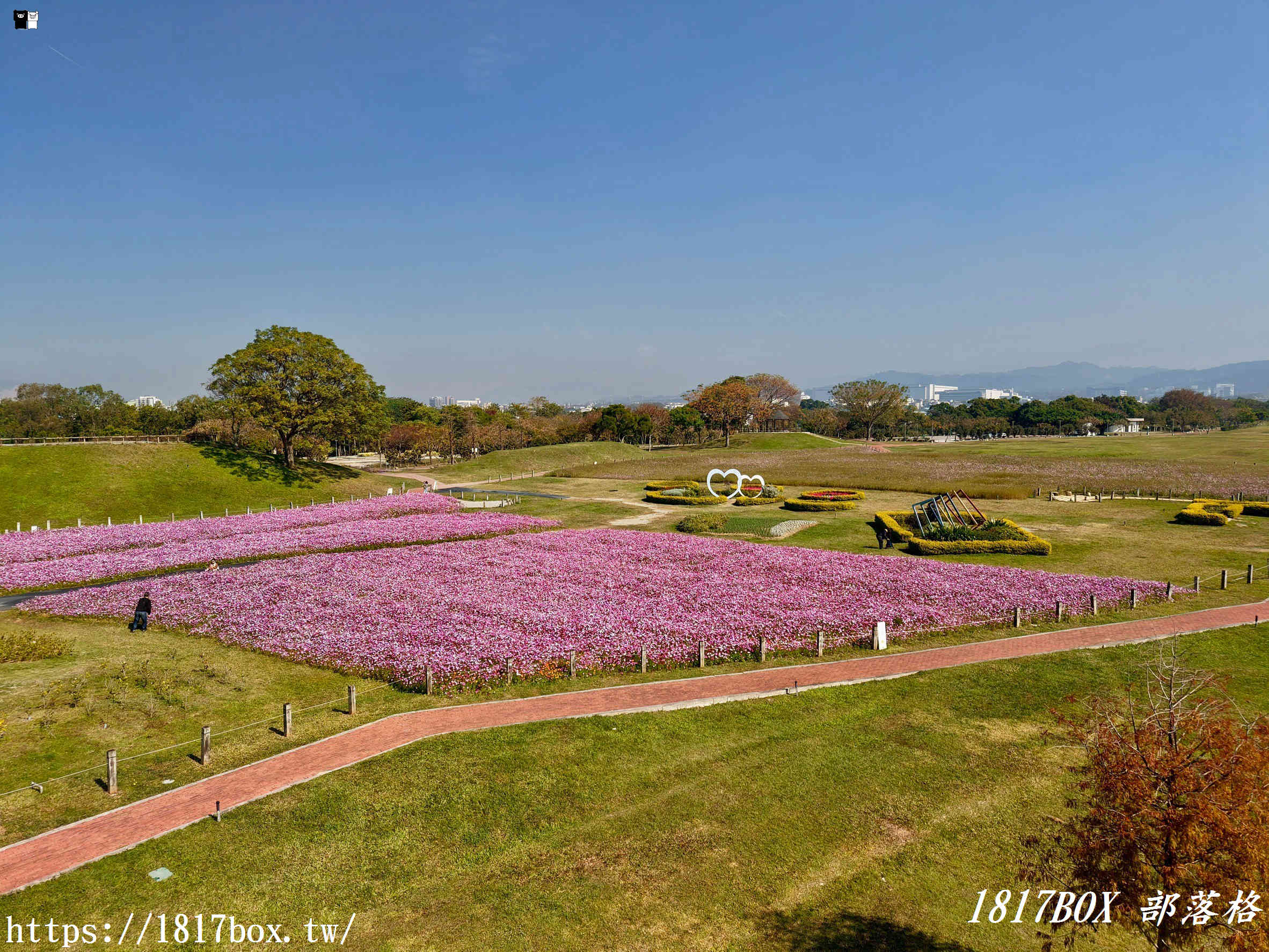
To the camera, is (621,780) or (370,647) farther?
(370,647)

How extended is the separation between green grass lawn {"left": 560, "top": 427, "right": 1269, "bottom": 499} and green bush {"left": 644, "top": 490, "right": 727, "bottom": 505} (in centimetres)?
1649

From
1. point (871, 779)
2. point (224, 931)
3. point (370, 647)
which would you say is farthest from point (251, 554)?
point (871, 779)

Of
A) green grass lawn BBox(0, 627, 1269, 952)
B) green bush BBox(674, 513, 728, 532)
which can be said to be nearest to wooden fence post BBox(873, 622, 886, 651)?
green grass lawn BBox(0, 627, 1269, 952)

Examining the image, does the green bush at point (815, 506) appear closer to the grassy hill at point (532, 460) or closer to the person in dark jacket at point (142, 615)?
the person in dark jacket at point (142, 615)

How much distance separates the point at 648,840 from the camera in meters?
12.3

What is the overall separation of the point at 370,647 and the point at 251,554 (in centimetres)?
1999

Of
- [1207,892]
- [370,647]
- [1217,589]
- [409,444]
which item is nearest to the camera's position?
[1207,892]

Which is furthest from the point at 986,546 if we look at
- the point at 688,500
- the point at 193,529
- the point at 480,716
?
the point at 193,529

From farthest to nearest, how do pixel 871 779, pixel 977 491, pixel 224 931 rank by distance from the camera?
pixel 977 491
pixel 871 779
pixel 224 931

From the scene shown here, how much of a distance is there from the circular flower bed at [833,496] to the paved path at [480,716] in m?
29.0

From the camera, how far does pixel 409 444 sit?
105 metres

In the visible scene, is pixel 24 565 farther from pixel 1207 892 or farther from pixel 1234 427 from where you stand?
pixel 1234 427

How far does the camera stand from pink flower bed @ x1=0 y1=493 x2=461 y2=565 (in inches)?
1501

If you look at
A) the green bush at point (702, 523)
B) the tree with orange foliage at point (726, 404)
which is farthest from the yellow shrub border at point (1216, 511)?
the tree with orange foliage at point (726, 404)
